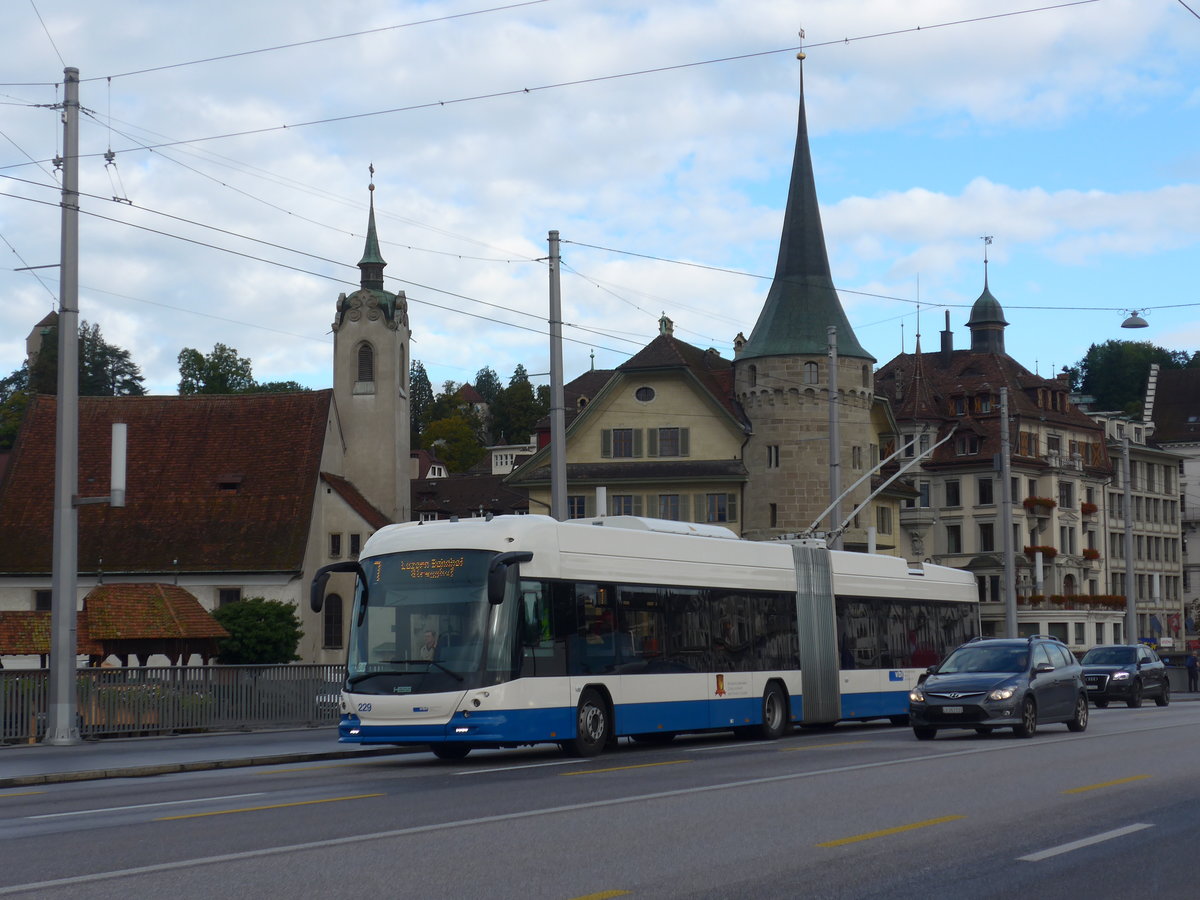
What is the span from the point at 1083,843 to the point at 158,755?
47.9ft

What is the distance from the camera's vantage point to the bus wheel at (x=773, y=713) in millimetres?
24828

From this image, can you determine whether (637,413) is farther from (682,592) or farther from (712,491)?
(682,592)

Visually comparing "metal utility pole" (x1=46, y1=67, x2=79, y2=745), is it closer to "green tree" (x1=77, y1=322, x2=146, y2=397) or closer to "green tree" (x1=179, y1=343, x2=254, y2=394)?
"green tree" (x1=179, y1=343, x2=254, y2=394)

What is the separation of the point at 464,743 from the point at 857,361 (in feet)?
177

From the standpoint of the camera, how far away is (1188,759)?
1884 cm

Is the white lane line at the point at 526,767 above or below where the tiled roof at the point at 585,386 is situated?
below

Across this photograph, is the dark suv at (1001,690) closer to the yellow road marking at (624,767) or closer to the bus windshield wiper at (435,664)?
the yellow road marking at (624,767)

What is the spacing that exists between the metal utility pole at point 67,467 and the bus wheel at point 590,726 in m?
7.96

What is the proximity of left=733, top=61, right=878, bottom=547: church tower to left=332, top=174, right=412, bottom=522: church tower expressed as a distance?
1727cm

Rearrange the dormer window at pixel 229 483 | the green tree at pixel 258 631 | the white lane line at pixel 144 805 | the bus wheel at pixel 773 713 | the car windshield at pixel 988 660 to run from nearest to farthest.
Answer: the white lane line at pixel 144 805, the car windshield at pixel 988 660, the bus wheel at pixel 773 713, the green tree at pixel 258 631, the dormer window at pixel 229 483

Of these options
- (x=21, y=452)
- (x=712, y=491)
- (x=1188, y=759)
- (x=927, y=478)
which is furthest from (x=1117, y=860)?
(x=927, y=478)

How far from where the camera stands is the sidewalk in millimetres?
19219

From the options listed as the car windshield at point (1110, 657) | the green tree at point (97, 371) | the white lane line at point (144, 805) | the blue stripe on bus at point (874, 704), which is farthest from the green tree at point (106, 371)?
the white lane line at point (144, 805)

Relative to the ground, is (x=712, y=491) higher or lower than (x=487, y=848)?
higher
